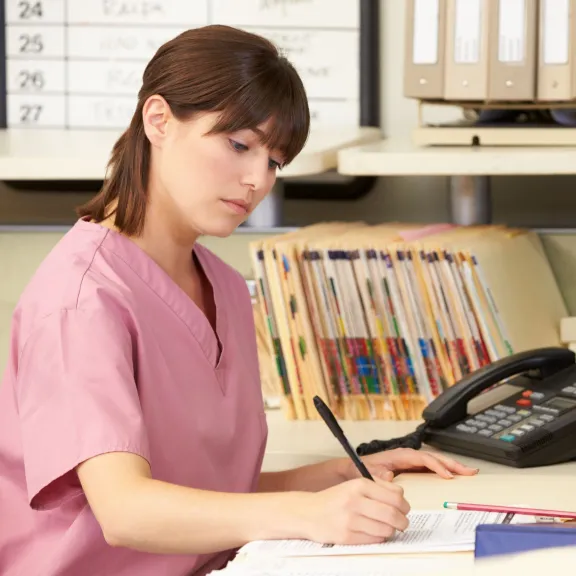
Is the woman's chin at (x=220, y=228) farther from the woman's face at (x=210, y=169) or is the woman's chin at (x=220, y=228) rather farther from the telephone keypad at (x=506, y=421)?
the telephone keypad at (x=506, y=421)

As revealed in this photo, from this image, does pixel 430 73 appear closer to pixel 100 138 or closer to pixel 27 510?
pixel 100 138

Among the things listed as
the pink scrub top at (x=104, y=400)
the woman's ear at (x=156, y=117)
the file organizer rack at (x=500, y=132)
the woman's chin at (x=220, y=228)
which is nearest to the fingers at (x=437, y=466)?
the pink scrub top at (x=104, y=400)

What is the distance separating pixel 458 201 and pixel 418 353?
0.51 meters

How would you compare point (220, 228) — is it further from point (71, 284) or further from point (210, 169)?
point (71, 284)

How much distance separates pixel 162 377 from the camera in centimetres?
120

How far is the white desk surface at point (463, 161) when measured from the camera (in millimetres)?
1615

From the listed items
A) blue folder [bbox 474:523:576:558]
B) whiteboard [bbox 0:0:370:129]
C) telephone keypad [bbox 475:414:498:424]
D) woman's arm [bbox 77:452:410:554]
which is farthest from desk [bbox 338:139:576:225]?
blue folder [bbox 474:523:576:558]

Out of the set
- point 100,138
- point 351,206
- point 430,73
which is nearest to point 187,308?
point 430,73

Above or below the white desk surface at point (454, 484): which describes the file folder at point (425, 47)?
above

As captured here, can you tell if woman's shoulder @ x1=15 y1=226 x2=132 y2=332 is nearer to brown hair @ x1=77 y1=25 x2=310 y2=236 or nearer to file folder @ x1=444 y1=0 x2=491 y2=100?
brown hair @ x1=77 y1=25 x2=310 y2=236

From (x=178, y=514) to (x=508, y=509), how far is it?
0.31 metres

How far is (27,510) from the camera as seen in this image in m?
1.23

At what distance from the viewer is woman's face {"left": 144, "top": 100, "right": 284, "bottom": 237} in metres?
1.18

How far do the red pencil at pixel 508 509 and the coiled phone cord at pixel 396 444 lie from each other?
0.27 m
